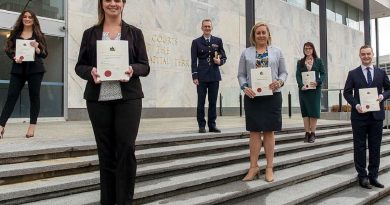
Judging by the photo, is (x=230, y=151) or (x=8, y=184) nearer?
(x=8, y=184)

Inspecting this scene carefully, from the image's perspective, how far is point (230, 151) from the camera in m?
5.89

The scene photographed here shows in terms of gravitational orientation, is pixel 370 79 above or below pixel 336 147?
above

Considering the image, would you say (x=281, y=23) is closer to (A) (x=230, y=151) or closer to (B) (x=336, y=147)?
(B) (x=336, y=147)

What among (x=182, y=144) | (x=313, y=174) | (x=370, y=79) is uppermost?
(x=370, y=79)

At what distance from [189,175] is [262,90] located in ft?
4.12

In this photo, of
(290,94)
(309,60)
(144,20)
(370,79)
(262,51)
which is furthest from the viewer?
(290,94)

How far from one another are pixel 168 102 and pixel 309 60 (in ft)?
22.8

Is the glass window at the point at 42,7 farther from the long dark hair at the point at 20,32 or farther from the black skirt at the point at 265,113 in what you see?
the black skirt at the point at 265,113

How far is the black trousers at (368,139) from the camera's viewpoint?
5215mm

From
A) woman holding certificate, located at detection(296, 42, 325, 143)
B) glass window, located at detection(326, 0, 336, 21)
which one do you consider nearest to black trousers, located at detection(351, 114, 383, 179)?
woman holding certificate, located at detection(296, 42, 325, 143)

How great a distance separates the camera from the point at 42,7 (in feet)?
35.0

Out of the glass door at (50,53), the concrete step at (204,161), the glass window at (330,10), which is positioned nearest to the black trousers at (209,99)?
the concrete step at (204,161)

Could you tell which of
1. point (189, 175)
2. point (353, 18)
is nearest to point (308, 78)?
point (189, 175)

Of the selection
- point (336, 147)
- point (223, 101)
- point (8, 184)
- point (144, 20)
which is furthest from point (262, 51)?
point (223, 101)
